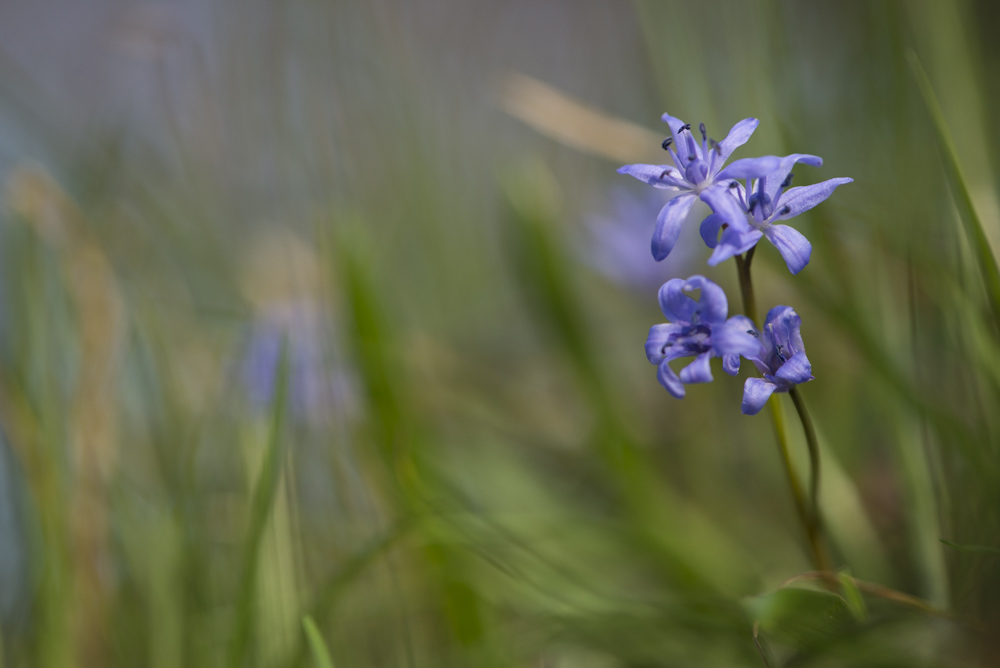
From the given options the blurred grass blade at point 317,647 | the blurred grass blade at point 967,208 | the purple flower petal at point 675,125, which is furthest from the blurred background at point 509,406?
the purple flower petal at point 675,125

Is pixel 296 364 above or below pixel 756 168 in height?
below

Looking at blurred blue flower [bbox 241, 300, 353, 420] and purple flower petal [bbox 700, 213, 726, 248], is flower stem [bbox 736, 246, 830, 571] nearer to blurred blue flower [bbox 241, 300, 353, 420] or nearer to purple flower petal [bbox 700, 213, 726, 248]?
purple flower petal [bbox 700, 213, 726, 248]

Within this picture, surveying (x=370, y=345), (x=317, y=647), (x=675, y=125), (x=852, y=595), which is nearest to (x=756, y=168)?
(x=675, y=125)

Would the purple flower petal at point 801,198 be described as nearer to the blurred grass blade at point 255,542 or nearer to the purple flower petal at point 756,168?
the purple flower petal at point 756,168

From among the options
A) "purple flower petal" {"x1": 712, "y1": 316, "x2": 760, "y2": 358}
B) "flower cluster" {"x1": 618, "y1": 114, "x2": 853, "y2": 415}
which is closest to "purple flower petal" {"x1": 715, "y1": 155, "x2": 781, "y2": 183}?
"flower cluster" {"x1": 618, "y1": 114, "x2": 853, "y2": 415}

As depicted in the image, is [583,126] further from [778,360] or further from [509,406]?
[778,360]

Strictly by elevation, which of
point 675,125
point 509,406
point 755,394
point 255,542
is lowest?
point 509,406
